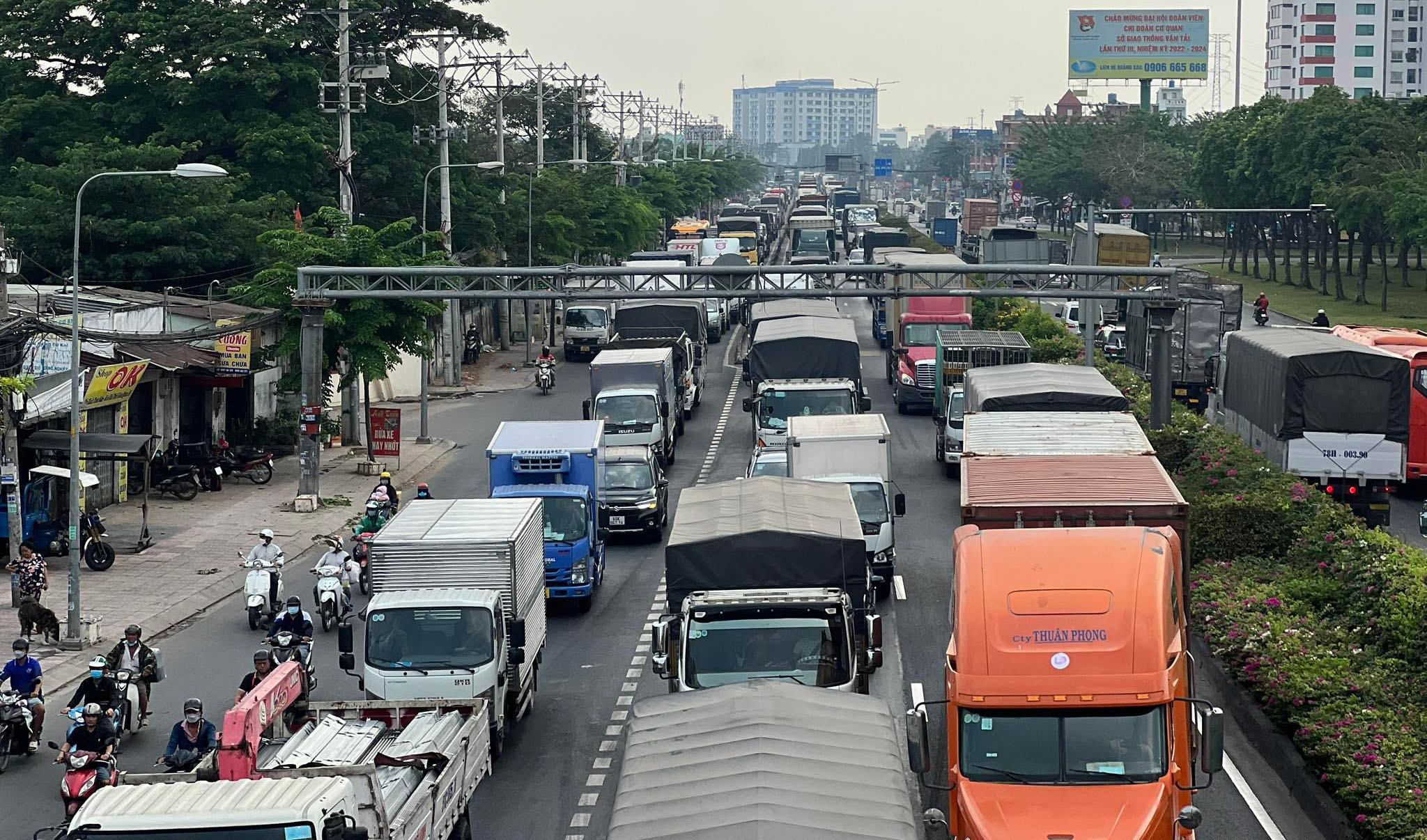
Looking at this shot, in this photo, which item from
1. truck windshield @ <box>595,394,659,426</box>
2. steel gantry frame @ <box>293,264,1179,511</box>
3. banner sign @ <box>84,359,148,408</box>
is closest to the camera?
banner sign @ <box>84,359,148,408</box>

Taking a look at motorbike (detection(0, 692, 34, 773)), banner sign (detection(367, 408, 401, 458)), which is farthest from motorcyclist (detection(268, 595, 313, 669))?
banner sign (detection(367, 408, 401, 458))

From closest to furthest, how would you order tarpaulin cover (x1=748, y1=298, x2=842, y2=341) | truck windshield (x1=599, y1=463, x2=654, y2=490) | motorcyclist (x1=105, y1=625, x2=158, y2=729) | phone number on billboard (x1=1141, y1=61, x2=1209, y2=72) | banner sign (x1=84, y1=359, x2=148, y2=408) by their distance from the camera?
motorcyclist (x1=105, y1=625, x2=158, y2=729) < truck windshield (x1=599, y1=463, x2=654, y2=490) < banner sign (x1=84, y1=359, x2=148, y2=408) < tarpaulin cover (x1=748, y1=298, x2=842, y2=341) < phone number on billboard (x1=1141, y1=61, x2=1209, y2=72)

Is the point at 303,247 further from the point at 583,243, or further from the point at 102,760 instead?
the point at 583,243

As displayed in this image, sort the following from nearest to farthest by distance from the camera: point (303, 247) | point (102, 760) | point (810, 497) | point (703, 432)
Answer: point (102, 760) < point (810, 497) < point (303, 247) < point (703, 432)

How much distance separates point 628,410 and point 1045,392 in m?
10.7

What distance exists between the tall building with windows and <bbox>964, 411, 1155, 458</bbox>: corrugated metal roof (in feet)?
544

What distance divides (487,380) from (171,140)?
519 inches

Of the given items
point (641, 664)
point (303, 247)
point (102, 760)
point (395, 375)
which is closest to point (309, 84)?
point (395, 375)

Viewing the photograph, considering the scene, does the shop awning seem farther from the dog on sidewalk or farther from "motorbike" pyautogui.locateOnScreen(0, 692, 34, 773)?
"motorbike" pyautogui.locateOnScreen(0, 692, 34, 773)

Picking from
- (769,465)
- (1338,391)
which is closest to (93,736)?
(769,465)

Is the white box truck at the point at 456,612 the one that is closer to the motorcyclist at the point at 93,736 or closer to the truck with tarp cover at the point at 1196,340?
the motorcyclist at the point at 93,736

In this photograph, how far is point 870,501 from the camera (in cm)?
2759

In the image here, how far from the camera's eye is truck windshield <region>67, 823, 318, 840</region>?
1127cm

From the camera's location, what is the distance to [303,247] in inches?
1593
